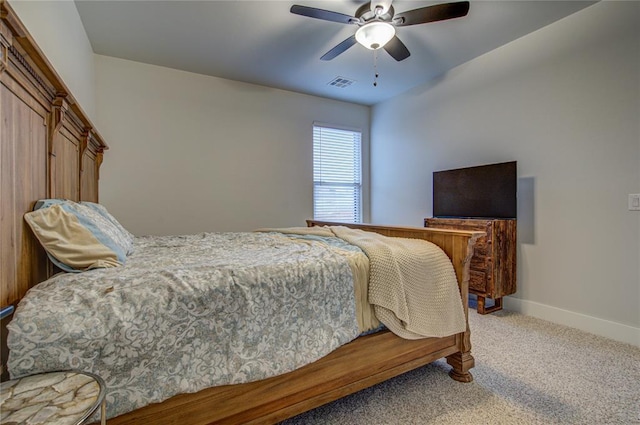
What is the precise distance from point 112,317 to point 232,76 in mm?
3380

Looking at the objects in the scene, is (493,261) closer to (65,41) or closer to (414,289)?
(414,289)

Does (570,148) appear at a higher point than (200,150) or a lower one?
lower

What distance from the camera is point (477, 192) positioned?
3.09m

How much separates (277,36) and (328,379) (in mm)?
2825

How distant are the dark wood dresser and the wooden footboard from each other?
→ 3.87 feet

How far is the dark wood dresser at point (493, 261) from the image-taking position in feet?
9.14

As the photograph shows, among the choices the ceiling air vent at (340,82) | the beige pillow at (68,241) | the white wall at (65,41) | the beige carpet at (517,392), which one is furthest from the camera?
the ceiling air vent at (340,82)

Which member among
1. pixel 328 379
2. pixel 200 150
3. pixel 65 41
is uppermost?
pixel 65 41

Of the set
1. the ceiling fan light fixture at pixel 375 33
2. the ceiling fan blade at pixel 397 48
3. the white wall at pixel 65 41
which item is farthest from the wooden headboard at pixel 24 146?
the ceiling fan blade at pixel 397 48

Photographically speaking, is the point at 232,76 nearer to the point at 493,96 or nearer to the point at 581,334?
the point at 493,96

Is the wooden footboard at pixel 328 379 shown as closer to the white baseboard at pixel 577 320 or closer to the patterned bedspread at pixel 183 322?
the patterned bedspread at pixel 183 322

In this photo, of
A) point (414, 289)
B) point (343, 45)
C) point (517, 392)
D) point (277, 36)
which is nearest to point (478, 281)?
point (517, 392)

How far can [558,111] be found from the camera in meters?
2.70

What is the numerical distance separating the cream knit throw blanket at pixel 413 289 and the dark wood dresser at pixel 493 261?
126 cm
